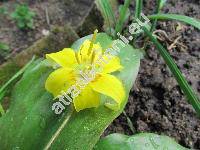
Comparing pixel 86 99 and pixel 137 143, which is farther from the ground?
pixel 86 99

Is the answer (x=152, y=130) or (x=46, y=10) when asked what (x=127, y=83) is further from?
(x=46, y=10)

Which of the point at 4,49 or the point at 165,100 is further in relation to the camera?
the point at 4,49

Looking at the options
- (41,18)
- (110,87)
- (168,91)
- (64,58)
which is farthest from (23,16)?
(110,87)

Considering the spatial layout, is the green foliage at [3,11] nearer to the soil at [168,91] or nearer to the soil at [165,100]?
the soil at [168,91]

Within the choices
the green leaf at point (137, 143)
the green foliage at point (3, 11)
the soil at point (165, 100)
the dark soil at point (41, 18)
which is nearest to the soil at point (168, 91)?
the soil at point (165, 100)

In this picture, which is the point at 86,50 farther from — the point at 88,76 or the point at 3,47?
the point at 3,47

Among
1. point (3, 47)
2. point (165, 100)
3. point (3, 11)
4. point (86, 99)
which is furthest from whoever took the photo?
point (3, 11)

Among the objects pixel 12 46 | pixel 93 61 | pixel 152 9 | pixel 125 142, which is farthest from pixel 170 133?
pixel 12 46

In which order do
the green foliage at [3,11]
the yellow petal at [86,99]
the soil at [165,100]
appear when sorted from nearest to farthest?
the yellow petal at [86,99], the soil at [165,100], the green foliage at [3,11]
